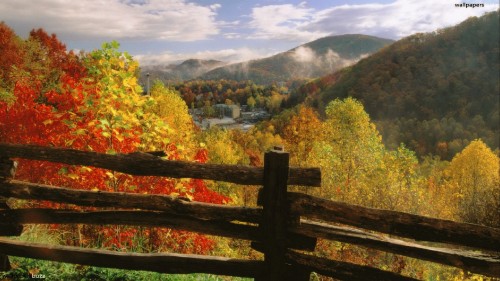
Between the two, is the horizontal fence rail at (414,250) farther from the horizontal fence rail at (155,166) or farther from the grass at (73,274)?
the grass at (73,274)

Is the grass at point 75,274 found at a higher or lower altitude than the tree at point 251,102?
lower

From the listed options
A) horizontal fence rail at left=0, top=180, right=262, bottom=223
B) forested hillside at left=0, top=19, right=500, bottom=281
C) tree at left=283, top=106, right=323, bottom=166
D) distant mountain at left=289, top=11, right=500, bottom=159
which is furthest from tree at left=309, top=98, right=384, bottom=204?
distant mountain at left=289, top=11, right=500, bottom=159

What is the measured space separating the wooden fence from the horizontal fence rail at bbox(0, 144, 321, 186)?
1cm

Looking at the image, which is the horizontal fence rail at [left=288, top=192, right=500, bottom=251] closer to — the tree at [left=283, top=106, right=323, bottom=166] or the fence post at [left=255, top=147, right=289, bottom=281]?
the fence post at [left=255, top=147, right=289, bottom=281]

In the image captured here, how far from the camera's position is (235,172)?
462 cm

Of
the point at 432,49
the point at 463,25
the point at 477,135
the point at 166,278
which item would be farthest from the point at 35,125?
the point at 463,25

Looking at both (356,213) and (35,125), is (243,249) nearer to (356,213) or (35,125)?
(35,125)

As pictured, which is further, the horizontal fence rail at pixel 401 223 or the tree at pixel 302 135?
the tree at pixel 302 135

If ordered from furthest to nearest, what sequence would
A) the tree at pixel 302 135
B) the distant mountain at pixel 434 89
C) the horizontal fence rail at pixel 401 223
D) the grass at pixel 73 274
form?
the distant mountain at pixel 434 89 < the tree at pixel 302 135 < the grass at pixel 73 274 < the horizontal fence rail at pixel 401 223

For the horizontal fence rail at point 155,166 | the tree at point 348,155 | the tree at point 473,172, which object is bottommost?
the tree at point 473,172

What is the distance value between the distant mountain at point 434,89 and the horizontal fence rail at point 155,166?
8322 centimetres

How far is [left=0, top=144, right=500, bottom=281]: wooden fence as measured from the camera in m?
4.19

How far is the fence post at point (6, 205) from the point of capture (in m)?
5.18

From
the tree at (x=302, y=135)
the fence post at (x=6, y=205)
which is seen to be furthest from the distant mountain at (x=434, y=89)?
the fence post at (x=6, y=205)
